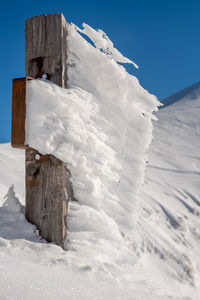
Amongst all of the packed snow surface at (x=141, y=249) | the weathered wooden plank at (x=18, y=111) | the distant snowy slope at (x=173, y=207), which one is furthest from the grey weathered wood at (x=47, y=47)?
the distant snowy slope at (x=173, y=207)

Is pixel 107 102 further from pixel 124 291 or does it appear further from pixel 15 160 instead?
pixel 15 160

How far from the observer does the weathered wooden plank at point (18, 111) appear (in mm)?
1769

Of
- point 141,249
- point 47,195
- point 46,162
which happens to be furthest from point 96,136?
point 141,249

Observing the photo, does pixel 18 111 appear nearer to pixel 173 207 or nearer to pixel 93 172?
pixel 93 172

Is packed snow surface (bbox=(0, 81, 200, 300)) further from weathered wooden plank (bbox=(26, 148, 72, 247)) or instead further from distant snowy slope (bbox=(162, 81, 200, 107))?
distant snowy slope (bbox=(162, 81, 200, 107))

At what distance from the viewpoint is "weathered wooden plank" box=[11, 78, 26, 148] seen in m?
1.77

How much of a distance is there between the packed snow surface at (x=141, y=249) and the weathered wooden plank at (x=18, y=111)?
38cm

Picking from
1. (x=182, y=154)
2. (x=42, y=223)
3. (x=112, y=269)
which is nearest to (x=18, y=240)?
(x=42, y=223)

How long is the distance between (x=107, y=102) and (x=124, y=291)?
1168 mm

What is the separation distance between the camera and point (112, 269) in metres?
1.57

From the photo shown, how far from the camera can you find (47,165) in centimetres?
180

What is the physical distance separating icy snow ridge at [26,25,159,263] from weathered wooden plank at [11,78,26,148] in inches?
1.4

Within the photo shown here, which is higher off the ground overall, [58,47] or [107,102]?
[58,47]

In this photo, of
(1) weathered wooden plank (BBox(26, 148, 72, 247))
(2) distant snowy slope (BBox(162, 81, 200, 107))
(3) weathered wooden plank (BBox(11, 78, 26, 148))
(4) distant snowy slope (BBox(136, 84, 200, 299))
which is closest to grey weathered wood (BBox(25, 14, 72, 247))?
(1) weathered wooden plank (BBox(26, 148, 72, 247))
